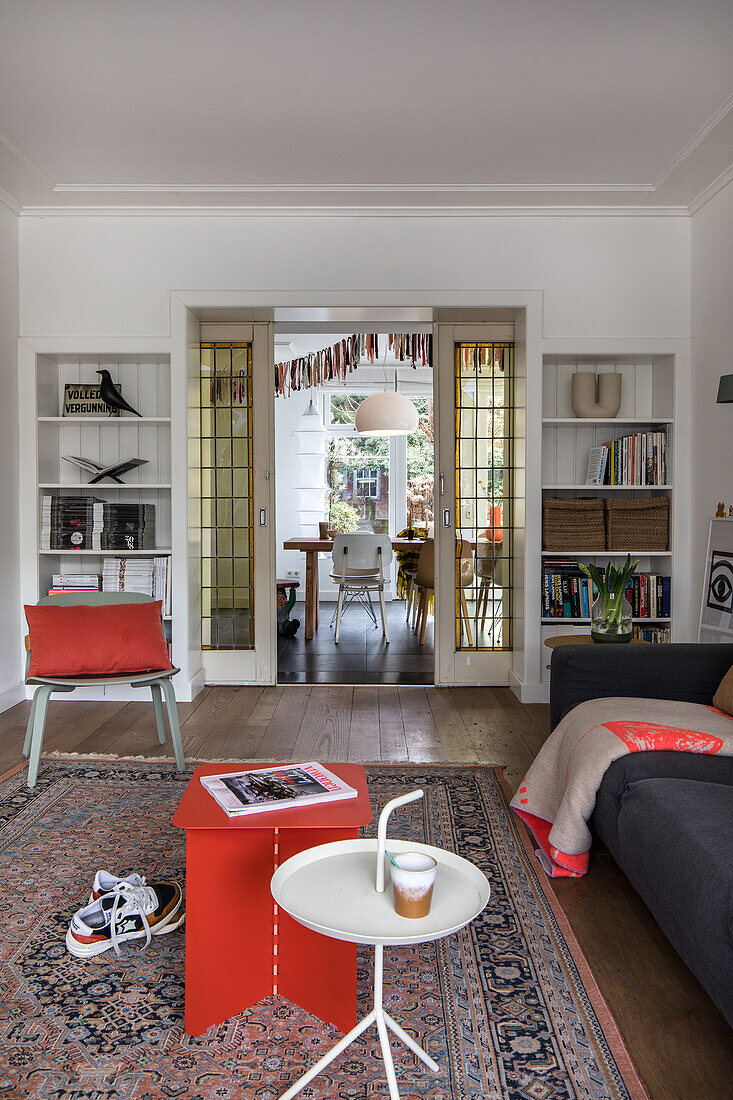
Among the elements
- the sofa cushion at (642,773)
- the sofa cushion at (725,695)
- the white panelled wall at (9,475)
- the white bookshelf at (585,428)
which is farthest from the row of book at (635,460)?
the white panelled wall at (9,475)

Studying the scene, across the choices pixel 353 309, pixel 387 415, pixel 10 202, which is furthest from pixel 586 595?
pixel 10 202

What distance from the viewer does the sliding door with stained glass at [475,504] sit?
16.5 feet

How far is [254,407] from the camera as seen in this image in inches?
196

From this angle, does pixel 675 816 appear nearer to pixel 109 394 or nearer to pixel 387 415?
pixel 109 394

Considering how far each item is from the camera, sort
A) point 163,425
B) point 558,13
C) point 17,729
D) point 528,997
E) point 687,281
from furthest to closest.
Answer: point 163,425, point 687,281, point 17,729, point 558,13, point 528,997

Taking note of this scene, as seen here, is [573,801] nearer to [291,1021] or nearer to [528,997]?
[528,997]

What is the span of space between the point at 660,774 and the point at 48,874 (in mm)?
1797

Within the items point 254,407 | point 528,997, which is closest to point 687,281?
point 254,407

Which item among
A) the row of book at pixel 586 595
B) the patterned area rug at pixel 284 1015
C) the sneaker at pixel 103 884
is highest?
the row of book at pixel 586 595

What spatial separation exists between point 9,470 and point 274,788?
3238 millimetres

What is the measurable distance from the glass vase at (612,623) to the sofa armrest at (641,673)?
1.37ft

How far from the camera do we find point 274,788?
197cm

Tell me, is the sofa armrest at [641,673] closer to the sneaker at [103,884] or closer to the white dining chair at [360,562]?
the sneaker at [103,884]

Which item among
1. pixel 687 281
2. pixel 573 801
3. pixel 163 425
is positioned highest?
pixel 687 281
